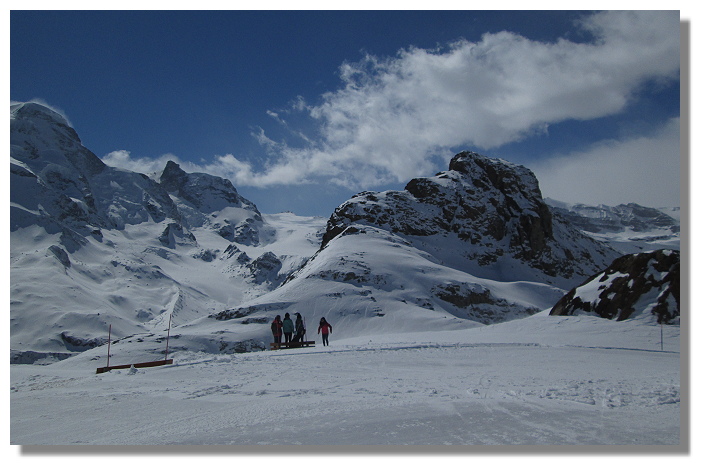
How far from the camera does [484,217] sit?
488 ft

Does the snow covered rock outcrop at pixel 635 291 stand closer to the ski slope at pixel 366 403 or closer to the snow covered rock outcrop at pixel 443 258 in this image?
the ski slope at pixel 366 403

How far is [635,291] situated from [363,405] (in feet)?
63.3

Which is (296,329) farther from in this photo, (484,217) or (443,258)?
(484,217)

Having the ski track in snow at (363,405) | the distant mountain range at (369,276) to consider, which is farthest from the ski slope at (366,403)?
the distant mountain range at (369,276)

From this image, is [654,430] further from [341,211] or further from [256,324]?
[341,211]

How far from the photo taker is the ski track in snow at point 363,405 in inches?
300

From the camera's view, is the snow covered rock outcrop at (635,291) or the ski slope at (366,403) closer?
the ski slope at (366,403)

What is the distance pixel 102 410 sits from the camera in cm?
955

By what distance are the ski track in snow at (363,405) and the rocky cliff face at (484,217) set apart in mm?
110978

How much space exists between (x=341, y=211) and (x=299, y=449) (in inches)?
5029

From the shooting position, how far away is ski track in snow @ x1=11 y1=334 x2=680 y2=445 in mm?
7625

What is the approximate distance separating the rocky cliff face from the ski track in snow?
364ft

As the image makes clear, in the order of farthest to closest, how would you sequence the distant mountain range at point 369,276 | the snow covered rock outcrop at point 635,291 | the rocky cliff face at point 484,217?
1. the rocky cliff face at point 484,217
2. the distant mountain range at point 369,276
3. the snow covered rock outcrop at point 635,291

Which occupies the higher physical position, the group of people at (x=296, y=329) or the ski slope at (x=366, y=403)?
the ski slope at (x=366, y=403)
